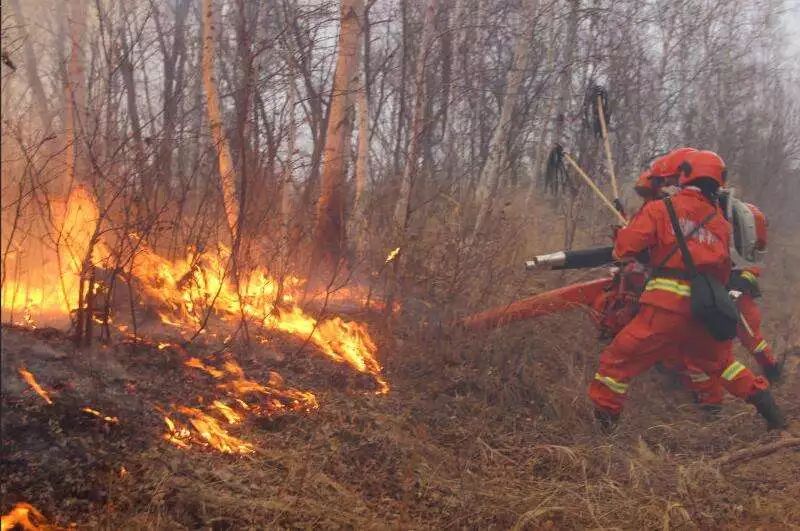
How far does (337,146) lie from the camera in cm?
686

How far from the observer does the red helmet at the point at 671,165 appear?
5316 millimetres

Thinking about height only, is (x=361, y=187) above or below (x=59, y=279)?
above

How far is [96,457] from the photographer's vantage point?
3.10 meters

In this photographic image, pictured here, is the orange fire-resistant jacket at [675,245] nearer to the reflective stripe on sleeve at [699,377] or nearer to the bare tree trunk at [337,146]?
the reflective stripe on sleeve at [699,377]

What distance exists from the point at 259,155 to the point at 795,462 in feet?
14.9

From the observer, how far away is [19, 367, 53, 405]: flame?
337 cm

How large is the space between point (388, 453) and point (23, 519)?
189 cm

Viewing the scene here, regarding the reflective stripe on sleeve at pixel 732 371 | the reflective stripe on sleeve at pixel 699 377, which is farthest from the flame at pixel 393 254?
the reflective stripe on sleeve at pixel 732 371

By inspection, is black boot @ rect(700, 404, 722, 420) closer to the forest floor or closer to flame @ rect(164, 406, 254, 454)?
the forest floor

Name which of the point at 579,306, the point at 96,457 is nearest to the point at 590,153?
the point at 579,306

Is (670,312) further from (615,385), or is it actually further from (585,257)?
(585,257)

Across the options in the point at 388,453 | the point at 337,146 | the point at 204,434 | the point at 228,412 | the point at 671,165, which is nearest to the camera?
the point at 204,434

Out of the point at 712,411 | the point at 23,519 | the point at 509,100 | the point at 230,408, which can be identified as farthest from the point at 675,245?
the point at 23,519

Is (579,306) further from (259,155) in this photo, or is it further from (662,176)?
(259,155)
